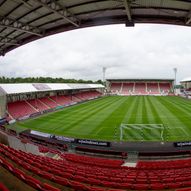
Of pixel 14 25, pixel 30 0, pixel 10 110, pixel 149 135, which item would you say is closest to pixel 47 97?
pixel 10 110

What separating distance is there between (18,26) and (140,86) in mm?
81278

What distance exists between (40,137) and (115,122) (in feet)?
32.9

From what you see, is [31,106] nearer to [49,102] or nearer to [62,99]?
[49,102]

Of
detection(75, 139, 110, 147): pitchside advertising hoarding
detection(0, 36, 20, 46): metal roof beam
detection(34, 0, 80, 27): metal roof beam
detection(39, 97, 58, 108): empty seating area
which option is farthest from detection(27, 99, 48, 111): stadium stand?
detection(34, 0, 80, 27): metal roof beam

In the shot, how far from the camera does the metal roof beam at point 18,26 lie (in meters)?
11.2

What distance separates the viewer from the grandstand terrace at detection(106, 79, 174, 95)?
8480cm

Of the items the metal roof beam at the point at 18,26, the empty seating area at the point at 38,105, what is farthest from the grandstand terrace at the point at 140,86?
the metal roof beam at the point at 18,26

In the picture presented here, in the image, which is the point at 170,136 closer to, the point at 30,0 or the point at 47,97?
the point at 30,0

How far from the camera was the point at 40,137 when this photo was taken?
63.8 ft

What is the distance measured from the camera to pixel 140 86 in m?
89.7

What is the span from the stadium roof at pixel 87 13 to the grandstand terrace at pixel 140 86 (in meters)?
74.3

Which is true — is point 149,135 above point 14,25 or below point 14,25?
below

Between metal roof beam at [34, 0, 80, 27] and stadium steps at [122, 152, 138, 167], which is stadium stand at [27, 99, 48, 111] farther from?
metal roof beam at [34, 0, 80, 27]

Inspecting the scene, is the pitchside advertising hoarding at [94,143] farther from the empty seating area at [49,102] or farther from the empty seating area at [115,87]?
the empty seating area at [115,87]
